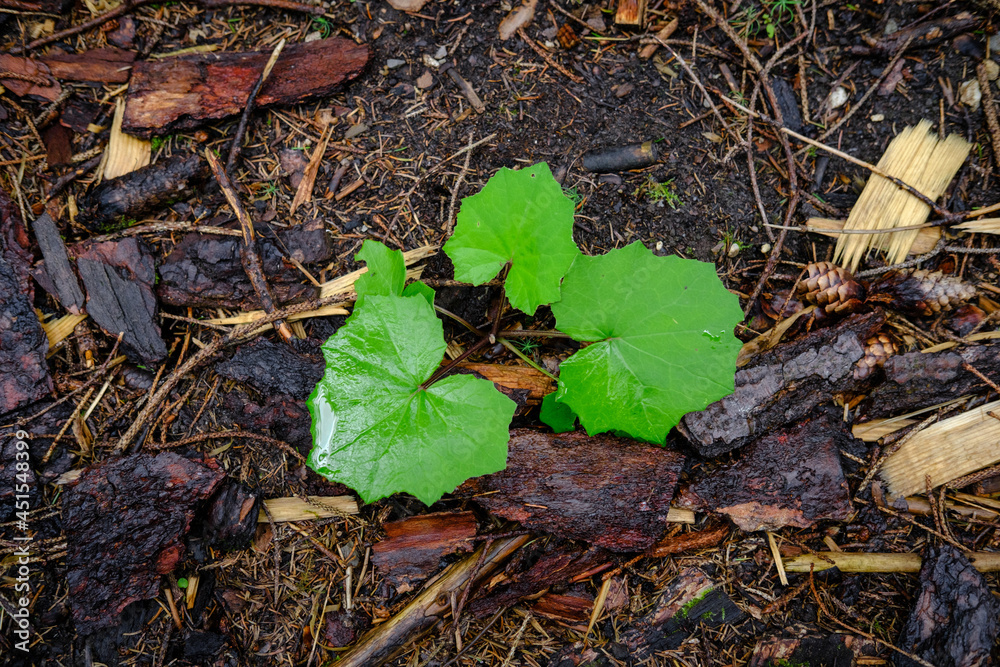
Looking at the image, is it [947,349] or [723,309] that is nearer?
[723,309]

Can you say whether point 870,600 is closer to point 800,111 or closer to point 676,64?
point 800,111

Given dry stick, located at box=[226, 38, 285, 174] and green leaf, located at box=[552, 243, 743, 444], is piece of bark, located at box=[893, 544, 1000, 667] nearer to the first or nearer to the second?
green leaf, located at box=[552, 243, 743, 444]

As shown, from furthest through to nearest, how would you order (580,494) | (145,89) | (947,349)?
(145,89)
(947,349)
(580,494)

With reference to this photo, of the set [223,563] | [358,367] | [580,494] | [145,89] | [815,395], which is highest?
[145,89]

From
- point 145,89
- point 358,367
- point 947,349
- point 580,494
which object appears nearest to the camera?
point 358,367

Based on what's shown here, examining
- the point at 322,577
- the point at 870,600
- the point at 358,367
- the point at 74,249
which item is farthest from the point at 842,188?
the point at 74,249

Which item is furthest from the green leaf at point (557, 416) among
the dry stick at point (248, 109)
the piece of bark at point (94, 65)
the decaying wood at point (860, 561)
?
the piece of bark at point (94, 65)

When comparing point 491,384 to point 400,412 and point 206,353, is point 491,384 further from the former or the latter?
point 206,353
